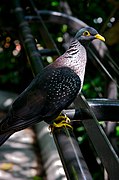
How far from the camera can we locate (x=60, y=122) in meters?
1.21

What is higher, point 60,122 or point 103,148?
point 60,122

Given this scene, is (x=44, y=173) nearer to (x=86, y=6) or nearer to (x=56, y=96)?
(x=56, y=96)

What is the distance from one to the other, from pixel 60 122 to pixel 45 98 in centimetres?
10

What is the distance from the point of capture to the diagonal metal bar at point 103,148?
0.75m

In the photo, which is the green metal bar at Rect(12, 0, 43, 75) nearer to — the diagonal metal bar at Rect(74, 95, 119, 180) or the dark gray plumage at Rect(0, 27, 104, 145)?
the dark gray plumage at Rect(0, 27, 104, 145)

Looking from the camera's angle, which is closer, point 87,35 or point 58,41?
point 87,35

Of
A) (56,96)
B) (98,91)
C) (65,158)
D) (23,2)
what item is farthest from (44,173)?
(65,158)

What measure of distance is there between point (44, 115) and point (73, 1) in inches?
65.2

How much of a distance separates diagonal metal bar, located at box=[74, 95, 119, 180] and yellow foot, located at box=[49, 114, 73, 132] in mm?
109

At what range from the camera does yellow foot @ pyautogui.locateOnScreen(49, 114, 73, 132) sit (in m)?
1.12

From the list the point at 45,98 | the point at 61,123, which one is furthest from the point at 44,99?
the point at 61,123

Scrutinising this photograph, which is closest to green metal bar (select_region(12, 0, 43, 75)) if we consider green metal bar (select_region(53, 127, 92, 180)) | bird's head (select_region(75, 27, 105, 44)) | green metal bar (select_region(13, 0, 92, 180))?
green metal bar (select_region(13, 0, 92, 180))

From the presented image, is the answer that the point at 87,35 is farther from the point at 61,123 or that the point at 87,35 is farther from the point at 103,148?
the point at 103,148

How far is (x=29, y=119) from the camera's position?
1.22m
